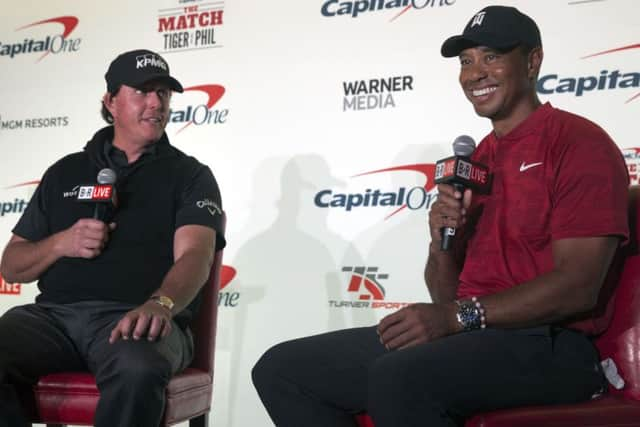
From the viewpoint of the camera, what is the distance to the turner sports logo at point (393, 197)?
371 cm

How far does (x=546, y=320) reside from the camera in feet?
5.74

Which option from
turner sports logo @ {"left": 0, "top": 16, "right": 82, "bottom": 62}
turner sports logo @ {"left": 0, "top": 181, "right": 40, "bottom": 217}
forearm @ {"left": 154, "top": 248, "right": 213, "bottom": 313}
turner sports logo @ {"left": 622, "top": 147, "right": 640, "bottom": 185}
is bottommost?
forearm @ {"left": 154, "top": 248, "right": 213, "bottom": 313}

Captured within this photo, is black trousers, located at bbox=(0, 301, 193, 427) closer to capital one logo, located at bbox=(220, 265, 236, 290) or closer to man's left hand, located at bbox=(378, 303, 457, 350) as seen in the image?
man's left hand, located at bbox=(378, 303, 457, 350)

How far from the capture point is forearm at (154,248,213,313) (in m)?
2.33

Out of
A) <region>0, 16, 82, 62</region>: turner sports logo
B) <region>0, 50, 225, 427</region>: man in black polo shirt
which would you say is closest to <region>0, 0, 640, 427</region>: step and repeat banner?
<region>0, 16, 82, 62</region>: turner sports logo

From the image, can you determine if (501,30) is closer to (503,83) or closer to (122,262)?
(503,83)

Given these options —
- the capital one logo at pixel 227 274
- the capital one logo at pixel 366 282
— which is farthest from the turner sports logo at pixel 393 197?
the capital one logo at pixel 227 274

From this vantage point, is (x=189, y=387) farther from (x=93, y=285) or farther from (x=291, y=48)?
(x=291, y=48)

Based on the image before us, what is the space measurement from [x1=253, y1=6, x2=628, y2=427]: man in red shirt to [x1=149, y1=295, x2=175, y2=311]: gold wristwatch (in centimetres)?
38

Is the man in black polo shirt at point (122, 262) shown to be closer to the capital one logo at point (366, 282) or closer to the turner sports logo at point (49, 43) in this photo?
the capital one logo at point (366, 282)

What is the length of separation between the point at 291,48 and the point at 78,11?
149cm

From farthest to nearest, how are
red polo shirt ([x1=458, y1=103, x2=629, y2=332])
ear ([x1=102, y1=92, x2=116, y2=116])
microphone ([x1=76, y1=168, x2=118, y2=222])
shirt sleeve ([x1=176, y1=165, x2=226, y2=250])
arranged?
ear ([x1=102, y1=92, x2=116, y2=116]) → shirt sleeve ([x1=176, y1=165, x2=226, y2=250]) → microphone ([x1=76, y1=168, x2=118, y2=222]) → red polo shirt ([x1=458, y1=103, x2=629, y2=332])

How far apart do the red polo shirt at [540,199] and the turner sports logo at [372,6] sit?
1895 mm

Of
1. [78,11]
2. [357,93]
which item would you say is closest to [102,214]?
[357,93]
